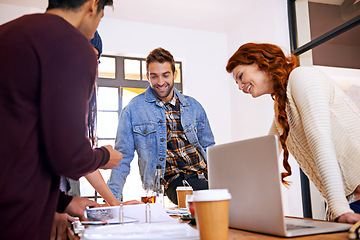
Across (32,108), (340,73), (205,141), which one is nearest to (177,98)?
(205,141)

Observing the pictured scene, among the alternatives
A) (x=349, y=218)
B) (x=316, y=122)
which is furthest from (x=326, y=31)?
(x=349, y=218)

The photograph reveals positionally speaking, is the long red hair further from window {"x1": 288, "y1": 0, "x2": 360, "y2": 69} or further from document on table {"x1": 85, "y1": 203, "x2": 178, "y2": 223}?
window {"x1": 288, "y1": 0, "x2": 360, "y2": 69}

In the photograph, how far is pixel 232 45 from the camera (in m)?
4.88

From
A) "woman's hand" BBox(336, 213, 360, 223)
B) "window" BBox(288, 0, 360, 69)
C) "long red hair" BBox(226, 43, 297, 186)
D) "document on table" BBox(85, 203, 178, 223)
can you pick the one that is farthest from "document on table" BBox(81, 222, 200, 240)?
"window" BBox(288, 0, 360, 69)

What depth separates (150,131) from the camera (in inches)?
107

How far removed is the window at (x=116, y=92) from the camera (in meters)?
4.40

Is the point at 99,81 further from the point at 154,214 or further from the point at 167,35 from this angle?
the point at 154,214

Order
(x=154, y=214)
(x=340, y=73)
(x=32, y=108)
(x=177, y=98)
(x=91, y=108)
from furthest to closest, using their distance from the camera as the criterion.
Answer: (x=340, y=73), (x=177, y=98), (x=91, y=108), (x=154, y=214), (x=32, y=108)

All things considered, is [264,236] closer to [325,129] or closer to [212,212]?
[212,212]

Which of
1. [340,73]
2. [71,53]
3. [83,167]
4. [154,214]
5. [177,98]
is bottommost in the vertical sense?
[154,214]

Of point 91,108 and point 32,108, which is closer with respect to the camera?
point 32,108

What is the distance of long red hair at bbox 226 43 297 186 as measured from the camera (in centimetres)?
136

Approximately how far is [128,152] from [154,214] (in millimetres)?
1560

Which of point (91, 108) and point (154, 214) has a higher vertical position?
point (91, 108)
